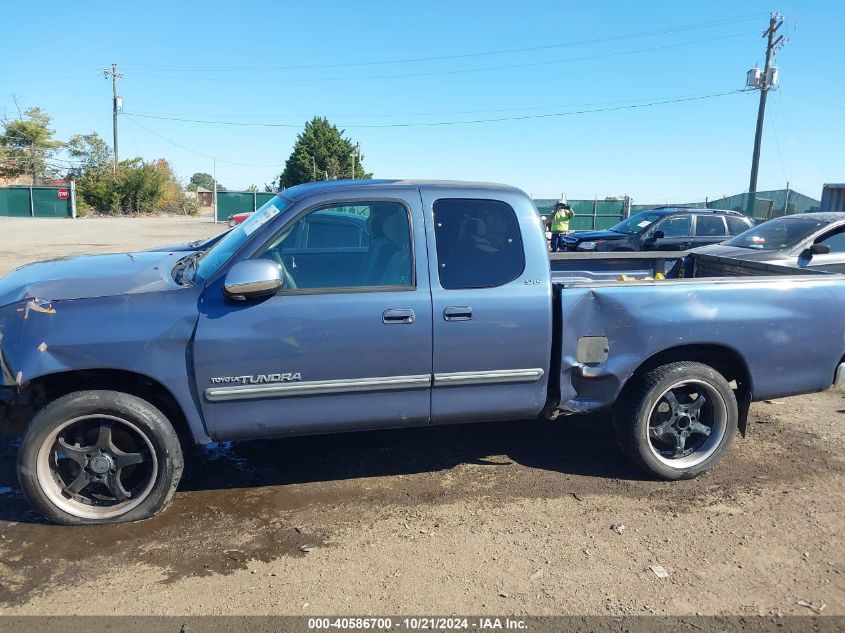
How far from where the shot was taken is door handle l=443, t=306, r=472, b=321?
368cm

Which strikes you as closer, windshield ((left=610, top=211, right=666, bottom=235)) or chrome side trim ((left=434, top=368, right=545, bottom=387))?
chrome side trim ((left=434, top=368, right=545, bottom=387))

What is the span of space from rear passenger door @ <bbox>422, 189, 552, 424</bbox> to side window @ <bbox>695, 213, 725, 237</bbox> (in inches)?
477

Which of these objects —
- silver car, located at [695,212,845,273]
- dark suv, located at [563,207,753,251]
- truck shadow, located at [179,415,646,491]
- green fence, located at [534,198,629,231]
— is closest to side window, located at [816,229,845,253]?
silver car, located at [695,212,845,273]

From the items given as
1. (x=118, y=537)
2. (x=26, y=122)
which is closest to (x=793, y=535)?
(x=118, y=537)

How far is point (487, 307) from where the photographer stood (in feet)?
12.3

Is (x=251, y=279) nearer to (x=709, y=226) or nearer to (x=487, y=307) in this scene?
(x=487, y=307)

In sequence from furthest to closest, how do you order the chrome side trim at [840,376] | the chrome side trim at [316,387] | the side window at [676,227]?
the side window at [676,227] → the chrome side trim at [840,376] → the chrome side trim at [316,387]

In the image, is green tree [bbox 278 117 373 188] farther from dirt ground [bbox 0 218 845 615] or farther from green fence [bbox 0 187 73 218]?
dirt ground [bbox 0 218 845 615]

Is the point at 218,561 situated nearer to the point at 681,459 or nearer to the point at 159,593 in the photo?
the point at 159,593

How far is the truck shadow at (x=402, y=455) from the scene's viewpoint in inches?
166

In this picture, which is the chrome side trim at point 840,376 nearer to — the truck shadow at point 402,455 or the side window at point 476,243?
the truck shadow at point 402,455

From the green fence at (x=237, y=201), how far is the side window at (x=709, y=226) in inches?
1182

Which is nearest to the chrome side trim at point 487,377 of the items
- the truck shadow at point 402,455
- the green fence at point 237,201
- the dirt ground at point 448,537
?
the dirt ground at point 448,537

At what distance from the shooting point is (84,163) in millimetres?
61406
